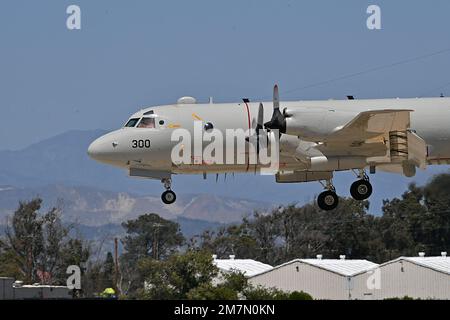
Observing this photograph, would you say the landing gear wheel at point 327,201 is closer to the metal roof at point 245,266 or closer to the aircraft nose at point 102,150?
the aircraft nose at point 102,150

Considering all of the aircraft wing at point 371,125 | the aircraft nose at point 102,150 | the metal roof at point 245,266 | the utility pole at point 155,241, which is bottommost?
the metal roof at point 245,266

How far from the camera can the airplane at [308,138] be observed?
3400 cm

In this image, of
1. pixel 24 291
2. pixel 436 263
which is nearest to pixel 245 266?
pixel 436 263

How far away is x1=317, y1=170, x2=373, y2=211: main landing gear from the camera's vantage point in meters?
35.8

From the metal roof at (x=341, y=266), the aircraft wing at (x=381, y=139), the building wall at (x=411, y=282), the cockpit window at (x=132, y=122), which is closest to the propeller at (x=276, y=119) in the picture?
the aircraft wing at (x=381, y=139)

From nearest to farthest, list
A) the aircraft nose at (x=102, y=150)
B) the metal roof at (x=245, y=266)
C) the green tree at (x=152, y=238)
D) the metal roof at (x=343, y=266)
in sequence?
the aircraft nose at (x=102, y=150)
the metal roof at (x=343, y=266)
the metal roof at (x=245, y=266)
the green tree at (x=152, y=238)

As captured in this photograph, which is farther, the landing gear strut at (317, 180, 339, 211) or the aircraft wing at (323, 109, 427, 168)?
the landing gear strut at (317, 180, 339, 211)

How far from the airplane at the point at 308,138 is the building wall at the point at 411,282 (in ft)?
79.5

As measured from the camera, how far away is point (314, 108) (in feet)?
113

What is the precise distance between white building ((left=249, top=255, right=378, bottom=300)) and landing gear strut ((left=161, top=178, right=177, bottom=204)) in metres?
27.5

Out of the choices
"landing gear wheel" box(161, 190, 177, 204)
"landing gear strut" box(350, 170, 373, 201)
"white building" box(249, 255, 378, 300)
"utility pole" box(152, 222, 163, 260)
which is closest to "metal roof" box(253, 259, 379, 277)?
"white building" box(249, 255, 378, 300)

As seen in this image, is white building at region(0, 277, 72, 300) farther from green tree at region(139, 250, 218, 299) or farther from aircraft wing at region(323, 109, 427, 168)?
aircraft wing at region(323, 109, 427, 168)

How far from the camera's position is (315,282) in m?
65.0
